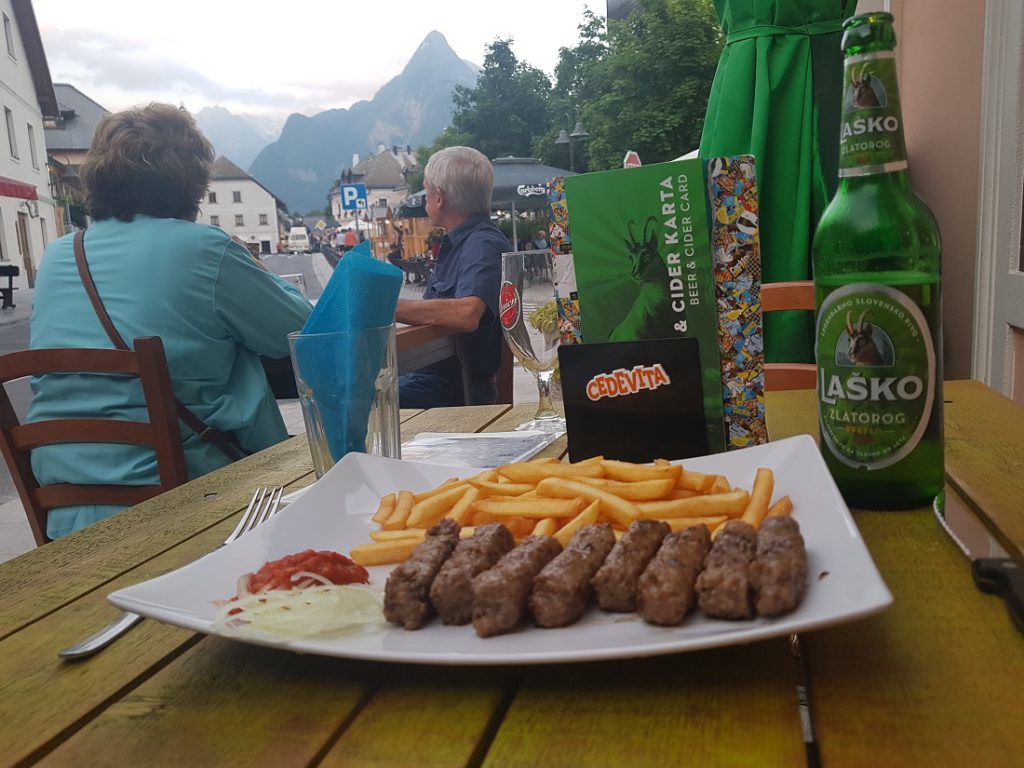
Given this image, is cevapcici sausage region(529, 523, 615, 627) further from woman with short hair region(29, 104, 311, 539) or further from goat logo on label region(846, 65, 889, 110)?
woman with short hair region(29, 104, 311, 539)

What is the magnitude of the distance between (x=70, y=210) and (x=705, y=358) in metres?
52.8

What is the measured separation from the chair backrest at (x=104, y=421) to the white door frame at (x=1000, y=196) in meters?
2.66

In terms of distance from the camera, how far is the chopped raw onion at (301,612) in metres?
0.76

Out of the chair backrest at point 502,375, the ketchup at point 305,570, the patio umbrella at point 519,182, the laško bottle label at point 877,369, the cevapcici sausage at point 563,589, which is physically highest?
the patio umbrella at point 519,182

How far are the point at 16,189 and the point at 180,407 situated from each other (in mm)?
30414

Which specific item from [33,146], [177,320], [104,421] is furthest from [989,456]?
[33,146]

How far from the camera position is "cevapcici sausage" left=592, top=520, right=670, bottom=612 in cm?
76

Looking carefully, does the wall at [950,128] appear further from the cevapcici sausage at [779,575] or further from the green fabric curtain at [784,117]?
the cevapcici sausage at [779,575]

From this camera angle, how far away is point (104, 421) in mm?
2162

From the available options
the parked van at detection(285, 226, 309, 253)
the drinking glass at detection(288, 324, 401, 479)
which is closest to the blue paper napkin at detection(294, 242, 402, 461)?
the drinking glass at detection(288, 324, 401, 479)

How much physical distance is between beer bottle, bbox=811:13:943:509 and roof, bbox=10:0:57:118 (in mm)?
41955

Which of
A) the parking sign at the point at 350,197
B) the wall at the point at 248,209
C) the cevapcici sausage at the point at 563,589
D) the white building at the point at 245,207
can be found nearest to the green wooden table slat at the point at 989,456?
the cevapcici sausage at the point at 563,589

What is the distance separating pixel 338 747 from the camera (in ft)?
2.19

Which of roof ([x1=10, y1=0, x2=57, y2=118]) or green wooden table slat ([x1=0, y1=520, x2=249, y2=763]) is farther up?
roof ([x1=10, y1=0, x2=57, y2=118])
